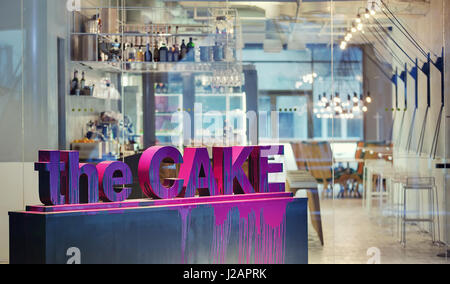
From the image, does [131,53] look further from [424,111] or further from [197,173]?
[424,111]

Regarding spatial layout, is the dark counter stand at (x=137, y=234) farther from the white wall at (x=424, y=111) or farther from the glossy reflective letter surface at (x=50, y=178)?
the white wall at (x=424, y=111)

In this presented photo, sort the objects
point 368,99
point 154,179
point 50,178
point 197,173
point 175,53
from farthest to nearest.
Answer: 1. point 368,99
2. point 175,53
3. point 197,173
4. point 154,179
5. point 50,178

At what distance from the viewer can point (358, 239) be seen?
6.20 metres

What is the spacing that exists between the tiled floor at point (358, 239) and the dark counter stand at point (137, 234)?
3.81 feet

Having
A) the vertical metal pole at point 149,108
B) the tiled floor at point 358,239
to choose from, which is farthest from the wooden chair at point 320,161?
the vertical metal pole at point 149,108

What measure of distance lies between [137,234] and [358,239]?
8.45 feet

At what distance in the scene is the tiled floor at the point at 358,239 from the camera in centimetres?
611

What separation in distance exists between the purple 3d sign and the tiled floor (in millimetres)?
1129

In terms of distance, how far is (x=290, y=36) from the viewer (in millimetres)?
6062

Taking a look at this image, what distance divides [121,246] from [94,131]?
1.96 m

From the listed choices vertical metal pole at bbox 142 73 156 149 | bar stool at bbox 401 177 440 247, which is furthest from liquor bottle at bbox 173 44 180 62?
bar stool at bbox 401 177 440 247

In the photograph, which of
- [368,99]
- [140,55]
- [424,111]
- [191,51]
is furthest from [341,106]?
[140,55]
